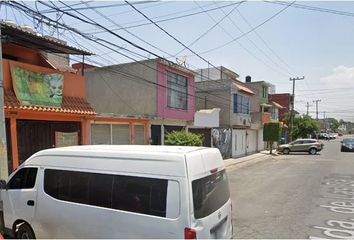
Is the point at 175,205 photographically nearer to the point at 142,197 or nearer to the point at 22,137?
the point at 142,197

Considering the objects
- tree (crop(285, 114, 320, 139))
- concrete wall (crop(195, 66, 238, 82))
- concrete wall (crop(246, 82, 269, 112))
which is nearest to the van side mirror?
concrete wall (crop(195, 66, 238, 82))

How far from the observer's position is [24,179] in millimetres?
6633

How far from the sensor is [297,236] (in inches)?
293

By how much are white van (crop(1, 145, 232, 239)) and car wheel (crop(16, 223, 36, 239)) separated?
18 mm

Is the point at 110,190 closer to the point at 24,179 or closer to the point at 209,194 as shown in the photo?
the point at 209,194

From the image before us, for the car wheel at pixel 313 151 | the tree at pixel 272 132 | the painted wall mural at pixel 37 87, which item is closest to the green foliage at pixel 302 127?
the tree at pixel 272 132

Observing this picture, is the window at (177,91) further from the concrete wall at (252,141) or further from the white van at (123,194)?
the concrete wall at (252,141)

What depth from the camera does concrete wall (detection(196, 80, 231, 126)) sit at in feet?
107

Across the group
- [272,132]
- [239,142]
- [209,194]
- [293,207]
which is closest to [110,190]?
[209,194]

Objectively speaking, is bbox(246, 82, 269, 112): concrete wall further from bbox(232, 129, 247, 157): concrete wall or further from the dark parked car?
the dark parked car

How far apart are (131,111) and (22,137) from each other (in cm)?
1041

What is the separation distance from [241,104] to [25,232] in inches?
1189

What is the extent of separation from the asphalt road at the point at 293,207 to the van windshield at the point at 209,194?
92.5 inches

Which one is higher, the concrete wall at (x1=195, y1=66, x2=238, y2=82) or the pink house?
the concrete wall at (x1=195, y1=66, x2=238, y2=82)
